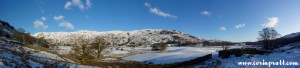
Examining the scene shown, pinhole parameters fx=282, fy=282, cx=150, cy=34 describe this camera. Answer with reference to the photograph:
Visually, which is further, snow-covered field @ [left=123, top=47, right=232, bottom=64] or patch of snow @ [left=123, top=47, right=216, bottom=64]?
snow-covered field @ [left=123, top=47, right=232, bottom=64]

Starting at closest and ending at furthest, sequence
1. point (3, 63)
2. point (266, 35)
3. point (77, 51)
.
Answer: point (3, 63) < point (77, 51) < point (266, 35)

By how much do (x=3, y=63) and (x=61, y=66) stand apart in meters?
7.40

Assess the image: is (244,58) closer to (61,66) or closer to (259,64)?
(259,64)

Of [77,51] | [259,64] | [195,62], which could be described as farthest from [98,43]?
[259,64]

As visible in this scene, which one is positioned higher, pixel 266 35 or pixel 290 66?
pixel 266 35

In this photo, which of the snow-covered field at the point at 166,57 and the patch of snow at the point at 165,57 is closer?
the patch of snow at the point at 165,57

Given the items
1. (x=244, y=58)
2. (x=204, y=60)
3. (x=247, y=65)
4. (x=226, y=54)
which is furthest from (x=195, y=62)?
(x=247, y=65)

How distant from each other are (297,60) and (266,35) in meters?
60.6

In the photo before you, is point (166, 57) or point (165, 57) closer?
point (166, 57)

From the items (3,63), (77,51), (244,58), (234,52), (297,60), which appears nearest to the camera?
(3,63)

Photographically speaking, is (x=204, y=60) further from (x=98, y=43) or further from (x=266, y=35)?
(x=266, y=35)

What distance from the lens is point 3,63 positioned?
23.3m

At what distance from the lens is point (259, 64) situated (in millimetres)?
36469

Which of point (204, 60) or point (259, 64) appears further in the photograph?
point (204, 60)
